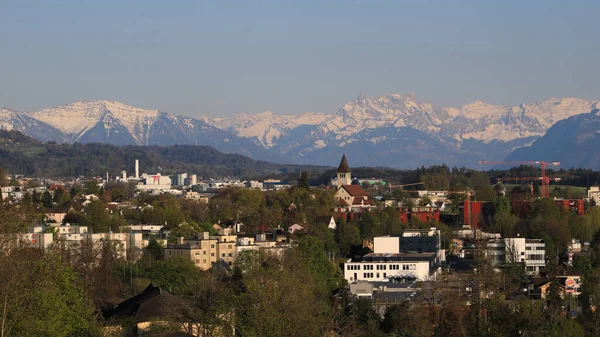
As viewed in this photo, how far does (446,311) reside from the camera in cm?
4766

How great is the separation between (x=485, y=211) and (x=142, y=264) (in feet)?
128

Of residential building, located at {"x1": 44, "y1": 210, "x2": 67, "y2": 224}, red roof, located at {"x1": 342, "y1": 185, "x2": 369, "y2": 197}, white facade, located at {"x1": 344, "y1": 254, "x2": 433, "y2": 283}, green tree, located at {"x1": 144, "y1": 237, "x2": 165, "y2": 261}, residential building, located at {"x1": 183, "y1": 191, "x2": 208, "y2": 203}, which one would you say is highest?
red roof, located at {"x1": 342, "y1": 185, "x2": 369, "y2": 197}

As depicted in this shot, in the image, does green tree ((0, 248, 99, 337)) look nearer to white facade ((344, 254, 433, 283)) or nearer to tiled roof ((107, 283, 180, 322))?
tiled roof ((107, 283, 180, 322))

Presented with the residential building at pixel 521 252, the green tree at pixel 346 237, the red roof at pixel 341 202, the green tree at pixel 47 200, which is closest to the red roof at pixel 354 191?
the red roof at pixel 341 202

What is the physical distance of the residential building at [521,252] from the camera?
73.1 m

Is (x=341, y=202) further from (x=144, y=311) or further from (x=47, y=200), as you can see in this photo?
(x=144, y=311)

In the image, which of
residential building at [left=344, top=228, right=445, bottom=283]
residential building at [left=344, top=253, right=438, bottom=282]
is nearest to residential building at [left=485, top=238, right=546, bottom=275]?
residential building at [left=344, top=228, right=445, bottom=283]

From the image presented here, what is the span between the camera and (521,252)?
75.4 metres

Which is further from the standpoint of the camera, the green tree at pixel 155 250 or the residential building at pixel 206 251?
the residential building at pixel 206 251

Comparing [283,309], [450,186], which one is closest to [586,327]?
[283,309]

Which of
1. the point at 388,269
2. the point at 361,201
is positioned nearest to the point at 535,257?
the point at 388,269

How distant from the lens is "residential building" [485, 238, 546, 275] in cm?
7312

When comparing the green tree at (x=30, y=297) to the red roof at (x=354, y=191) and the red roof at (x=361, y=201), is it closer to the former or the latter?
the red roof at (x=361, y=201)

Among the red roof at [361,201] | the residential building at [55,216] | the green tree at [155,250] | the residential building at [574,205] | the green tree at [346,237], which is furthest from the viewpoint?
the red roof at [361,201]
